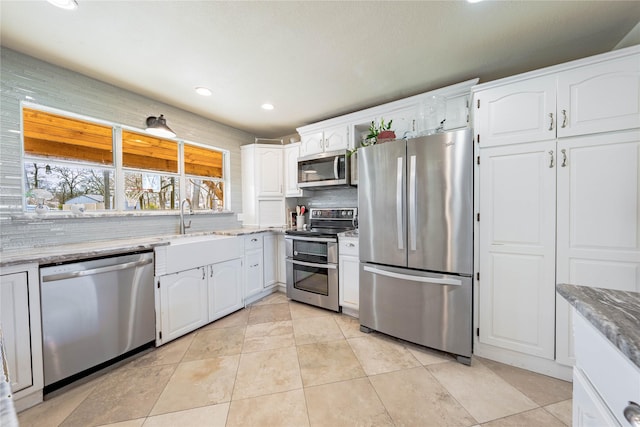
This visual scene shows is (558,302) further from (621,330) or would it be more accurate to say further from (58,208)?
(58,208)

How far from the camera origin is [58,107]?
6.68 feet

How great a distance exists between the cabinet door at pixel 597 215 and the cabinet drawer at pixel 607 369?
122cm

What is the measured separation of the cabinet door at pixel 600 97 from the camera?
57.4 inches

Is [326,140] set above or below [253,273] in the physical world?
above

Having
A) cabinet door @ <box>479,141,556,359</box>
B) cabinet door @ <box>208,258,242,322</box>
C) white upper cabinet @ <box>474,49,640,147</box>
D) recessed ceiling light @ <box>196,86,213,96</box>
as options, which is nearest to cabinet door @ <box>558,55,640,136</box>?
white upper cabinet @ <box>474,49,640,147</box>

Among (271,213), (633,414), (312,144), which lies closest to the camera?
(633,414)

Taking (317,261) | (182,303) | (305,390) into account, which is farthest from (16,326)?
(317,261)

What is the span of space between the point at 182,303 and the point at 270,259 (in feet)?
4.30

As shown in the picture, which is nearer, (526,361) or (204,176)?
(526,361)

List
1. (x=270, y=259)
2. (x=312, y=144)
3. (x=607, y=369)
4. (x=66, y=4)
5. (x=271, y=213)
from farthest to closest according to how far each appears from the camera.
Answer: (x=271, y=213) < (x=270, y=259) < (x=312, y=144) < (x=66, y=4) < (x=607, y=369)

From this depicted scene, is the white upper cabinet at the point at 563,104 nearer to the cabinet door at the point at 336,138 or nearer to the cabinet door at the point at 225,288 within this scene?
the cabinet door at the point at 336,138

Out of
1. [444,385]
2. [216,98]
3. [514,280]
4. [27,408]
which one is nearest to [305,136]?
[216,98]

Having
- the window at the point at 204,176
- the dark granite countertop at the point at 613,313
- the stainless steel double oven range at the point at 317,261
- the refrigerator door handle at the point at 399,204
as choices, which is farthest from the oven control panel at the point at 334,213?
the dark granite countertop at the point at 613,313

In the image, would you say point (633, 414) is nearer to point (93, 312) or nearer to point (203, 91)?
point (93, 312)
